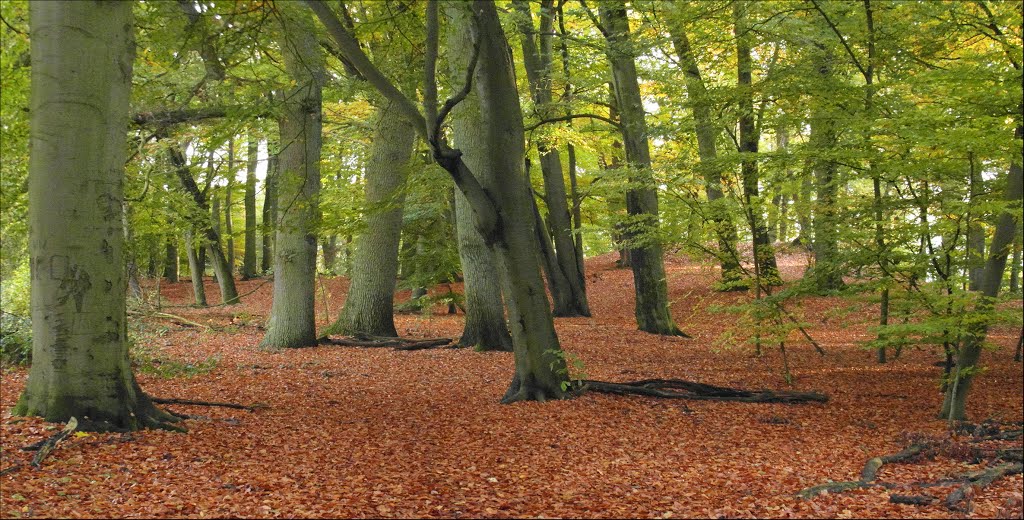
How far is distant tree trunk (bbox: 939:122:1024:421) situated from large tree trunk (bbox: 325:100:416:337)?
8.43 metres

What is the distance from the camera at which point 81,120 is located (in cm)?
491

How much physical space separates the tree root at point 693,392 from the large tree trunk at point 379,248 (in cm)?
565

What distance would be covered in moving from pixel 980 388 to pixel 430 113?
6983mm

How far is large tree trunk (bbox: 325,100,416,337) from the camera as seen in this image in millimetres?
12195

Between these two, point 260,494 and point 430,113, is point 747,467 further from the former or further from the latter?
point 430,113

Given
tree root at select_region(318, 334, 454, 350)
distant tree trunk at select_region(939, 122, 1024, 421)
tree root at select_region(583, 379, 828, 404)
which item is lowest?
tree root at select_region(583, 379, 828, 404)

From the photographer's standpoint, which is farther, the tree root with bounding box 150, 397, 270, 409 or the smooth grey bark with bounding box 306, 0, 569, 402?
the smooth grey bark with bounding box 306, 0, 569, 402

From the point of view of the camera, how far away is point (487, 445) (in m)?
5.78

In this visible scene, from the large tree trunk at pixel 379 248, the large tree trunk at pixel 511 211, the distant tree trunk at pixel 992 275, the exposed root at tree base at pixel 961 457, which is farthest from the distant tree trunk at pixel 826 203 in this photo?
the large tree trunk at pixel 379 248

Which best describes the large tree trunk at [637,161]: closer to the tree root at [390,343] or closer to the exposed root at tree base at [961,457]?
the tree root at [390,343]

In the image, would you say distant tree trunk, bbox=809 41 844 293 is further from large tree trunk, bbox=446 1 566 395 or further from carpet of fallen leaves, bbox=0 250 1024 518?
large tree trunk, bbox=446 1 566 395

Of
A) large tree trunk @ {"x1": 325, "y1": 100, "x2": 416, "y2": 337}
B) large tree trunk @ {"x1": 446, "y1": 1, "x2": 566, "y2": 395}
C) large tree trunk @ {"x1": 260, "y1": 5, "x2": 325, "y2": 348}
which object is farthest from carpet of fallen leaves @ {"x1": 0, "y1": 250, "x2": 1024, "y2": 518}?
large tree trunk @ {"x1": 325, "y1": 100, "x2": 416, "y2": 337}

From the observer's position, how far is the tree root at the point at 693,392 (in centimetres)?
784

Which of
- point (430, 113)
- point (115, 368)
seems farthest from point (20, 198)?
point (430, 113)
